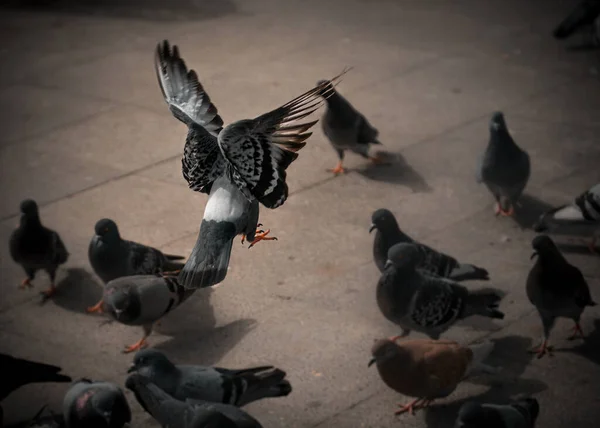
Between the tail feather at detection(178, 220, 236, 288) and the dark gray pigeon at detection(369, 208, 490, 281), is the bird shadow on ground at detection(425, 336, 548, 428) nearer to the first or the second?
the dark gray pigeon at detection(369, 208, 490, 281)

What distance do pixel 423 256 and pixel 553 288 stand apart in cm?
87

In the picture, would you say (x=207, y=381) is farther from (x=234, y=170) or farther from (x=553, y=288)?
(x=234, y=170)

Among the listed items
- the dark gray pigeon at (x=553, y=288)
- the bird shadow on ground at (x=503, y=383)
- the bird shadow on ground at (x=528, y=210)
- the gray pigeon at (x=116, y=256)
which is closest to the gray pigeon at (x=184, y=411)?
the bird shadow on ground at (x=503, y=383)

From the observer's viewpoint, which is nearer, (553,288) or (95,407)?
(95,407)

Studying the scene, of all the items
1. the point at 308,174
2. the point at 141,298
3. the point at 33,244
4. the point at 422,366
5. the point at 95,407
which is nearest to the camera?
the point at 95,407

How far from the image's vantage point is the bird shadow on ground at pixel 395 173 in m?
8.27

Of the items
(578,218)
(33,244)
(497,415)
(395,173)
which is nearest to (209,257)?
(497,415)

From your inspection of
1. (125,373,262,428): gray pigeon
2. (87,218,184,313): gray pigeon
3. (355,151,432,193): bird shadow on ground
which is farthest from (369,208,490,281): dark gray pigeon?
(125,373,262,428): gray pigeon

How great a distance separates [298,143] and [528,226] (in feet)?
17.8

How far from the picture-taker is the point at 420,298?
5738 millimetres

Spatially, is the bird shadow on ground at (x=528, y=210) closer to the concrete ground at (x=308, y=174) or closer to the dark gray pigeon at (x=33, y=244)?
the concrete ground at (x=308, y=174)

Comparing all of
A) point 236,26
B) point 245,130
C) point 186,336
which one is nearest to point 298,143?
point 245,130

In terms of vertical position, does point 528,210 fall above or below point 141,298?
below

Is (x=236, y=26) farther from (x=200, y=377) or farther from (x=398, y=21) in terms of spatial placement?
(x=200, y=377)
